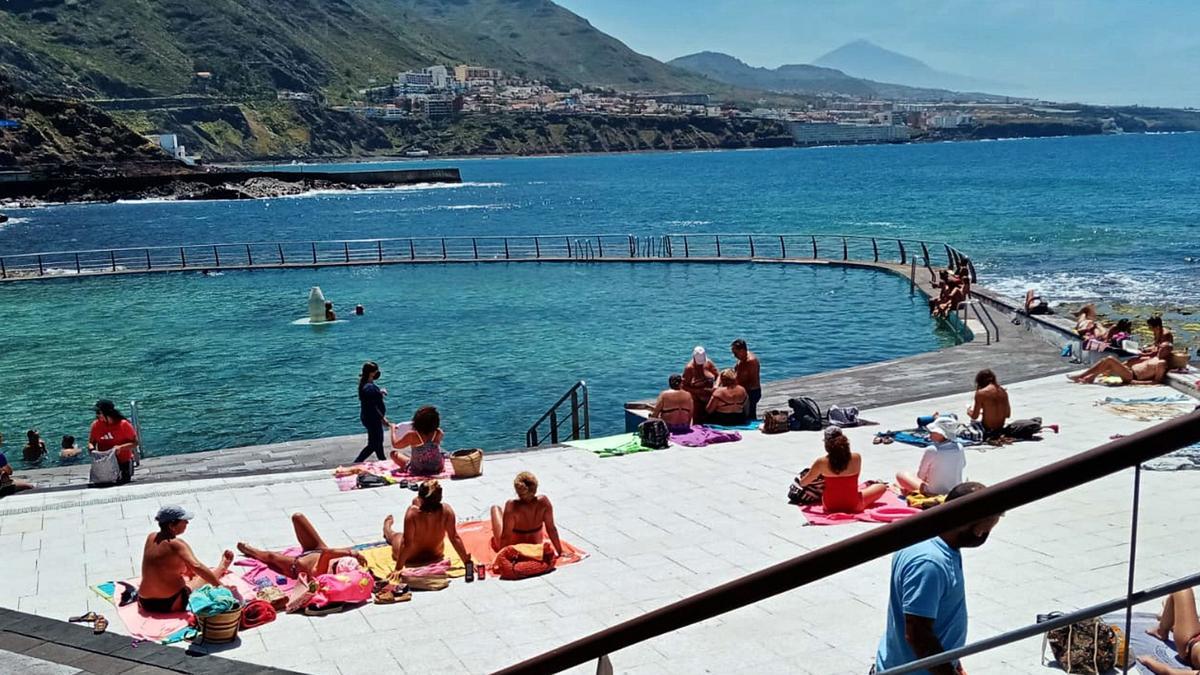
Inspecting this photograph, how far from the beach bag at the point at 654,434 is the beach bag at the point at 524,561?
4.42 metres

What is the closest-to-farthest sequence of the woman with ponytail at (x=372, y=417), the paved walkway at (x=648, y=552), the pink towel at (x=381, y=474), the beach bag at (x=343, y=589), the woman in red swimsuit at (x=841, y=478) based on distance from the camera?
the paved walkway at (x=648, y=552), the beach bag at (x=343, y=589), the woman in red swimsuit at (x=841, y=478), the pink towel at (x=381, y=474), the woman with ponytail at (x=372, y=417)

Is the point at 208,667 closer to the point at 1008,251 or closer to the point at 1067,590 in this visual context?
the point at 1067,590

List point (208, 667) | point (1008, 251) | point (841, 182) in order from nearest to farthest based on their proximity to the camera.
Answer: point (208, 667) → point (1008, 251) → point (841, 182)

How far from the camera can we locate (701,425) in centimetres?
1460

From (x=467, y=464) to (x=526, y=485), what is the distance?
3.27m

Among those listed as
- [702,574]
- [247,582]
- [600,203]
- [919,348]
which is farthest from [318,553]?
[600,203]

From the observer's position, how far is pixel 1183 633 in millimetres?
5406

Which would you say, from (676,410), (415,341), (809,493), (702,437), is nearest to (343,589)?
(809,493)

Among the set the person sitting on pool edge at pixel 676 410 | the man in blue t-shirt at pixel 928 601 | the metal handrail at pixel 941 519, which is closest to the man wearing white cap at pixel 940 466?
the person sitting on pool edge at pixel 676 410

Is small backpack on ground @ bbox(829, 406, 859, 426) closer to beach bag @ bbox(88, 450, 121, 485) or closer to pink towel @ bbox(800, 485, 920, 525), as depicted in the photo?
pink towel @ bbox(800, 485, 920, 525)

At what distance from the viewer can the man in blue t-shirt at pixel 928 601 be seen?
12.4 ft

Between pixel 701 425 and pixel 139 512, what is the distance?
7.05 m

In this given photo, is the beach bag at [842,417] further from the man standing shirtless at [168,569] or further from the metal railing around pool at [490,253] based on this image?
the metal railing around pool at [490,253]

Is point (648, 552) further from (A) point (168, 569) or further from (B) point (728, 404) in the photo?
(B) point (728, 404)
